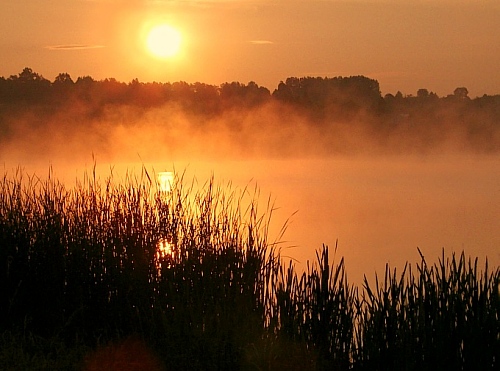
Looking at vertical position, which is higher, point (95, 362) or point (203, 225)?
point (203, 225)

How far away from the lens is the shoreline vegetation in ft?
14.1

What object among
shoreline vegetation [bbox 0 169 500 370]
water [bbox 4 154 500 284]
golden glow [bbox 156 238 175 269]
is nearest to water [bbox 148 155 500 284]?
water [bbox 4 154 500 284]

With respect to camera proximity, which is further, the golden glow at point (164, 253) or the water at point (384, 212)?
the water at point (384, 212)

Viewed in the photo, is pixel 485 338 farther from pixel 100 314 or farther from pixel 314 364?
pixel 100 314

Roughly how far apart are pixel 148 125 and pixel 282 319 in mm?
52434

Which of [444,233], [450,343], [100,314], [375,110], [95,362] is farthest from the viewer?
[375,110]

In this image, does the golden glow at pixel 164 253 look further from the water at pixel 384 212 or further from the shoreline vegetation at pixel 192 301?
the water at pixel 384 212

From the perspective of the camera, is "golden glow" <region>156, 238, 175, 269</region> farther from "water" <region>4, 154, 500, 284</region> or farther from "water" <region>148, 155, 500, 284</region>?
"water" <region>4, 154, 500, 284</region>

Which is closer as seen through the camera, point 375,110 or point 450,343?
point 450,343

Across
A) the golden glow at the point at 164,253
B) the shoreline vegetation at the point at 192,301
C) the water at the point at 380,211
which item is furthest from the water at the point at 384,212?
the shoreline vegetation at the point at 192,301

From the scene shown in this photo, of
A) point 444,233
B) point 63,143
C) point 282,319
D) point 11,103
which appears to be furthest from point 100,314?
point 63,143

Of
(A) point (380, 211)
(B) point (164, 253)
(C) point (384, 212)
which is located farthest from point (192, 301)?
(A) point (380, 211)

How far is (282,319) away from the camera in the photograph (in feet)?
15.5

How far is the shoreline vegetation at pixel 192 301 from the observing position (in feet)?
14.1
